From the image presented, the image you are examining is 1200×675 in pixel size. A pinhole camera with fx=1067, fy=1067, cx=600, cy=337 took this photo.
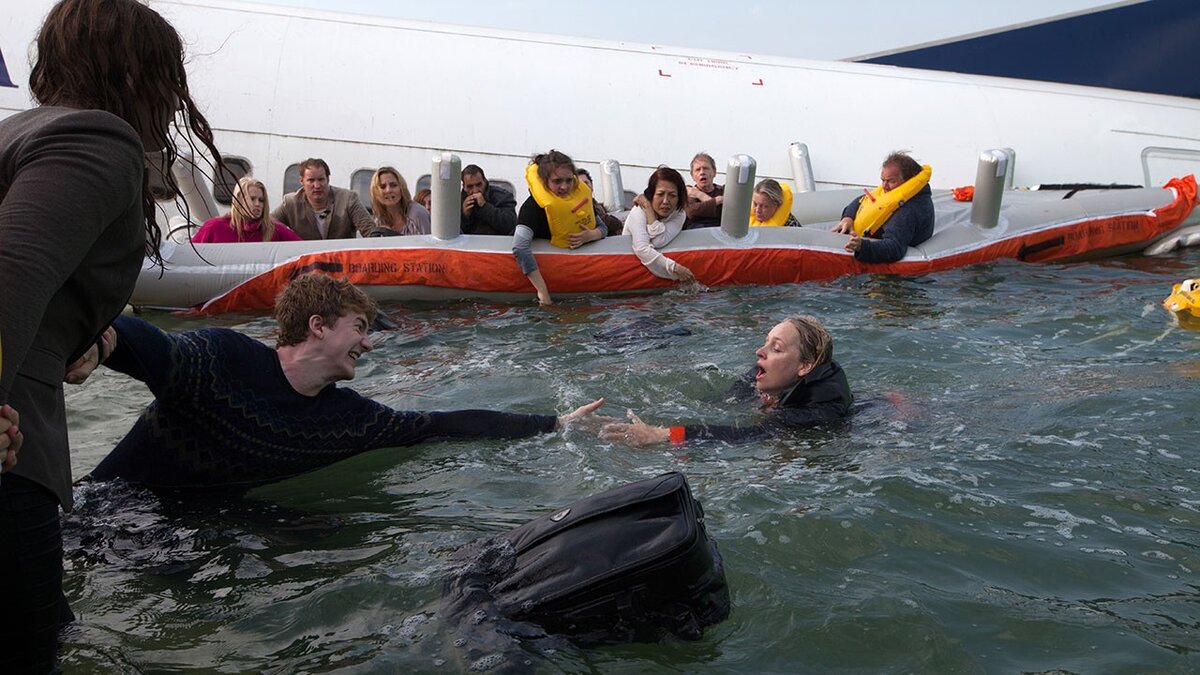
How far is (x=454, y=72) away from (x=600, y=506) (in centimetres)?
960

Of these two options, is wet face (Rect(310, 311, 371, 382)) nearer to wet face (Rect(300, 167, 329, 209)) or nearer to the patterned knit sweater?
the patterned knit sweater

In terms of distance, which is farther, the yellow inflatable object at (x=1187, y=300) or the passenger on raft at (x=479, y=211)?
the passenger on raft at (x=479, y=211)

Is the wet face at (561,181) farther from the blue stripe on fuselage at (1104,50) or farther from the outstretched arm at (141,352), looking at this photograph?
the blue stripe on fuselage at (1104,50)

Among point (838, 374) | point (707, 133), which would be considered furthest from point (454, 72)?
point (838, 374)

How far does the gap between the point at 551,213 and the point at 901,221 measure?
3499mm

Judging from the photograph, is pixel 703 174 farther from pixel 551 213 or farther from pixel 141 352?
pixel 141 352

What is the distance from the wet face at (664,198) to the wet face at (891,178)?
220 centimetres

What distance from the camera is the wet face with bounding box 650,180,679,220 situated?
9859mm

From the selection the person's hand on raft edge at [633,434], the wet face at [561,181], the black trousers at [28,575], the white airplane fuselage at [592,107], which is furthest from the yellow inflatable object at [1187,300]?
the black trousers at [28,575]

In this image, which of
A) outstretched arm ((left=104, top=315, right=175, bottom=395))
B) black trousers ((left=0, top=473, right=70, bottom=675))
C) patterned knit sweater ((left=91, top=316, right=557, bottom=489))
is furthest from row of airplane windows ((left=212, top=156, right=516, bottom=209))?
black trousers ((left=0, top=473, right=70, bottom=675))

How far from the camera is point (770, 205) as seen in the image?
35.4ft

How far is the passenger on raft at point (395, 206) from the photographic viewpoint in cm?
1007

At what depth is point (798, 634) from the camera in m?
3.32

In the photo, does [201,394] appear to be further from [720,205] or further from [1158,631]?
[720,205]
